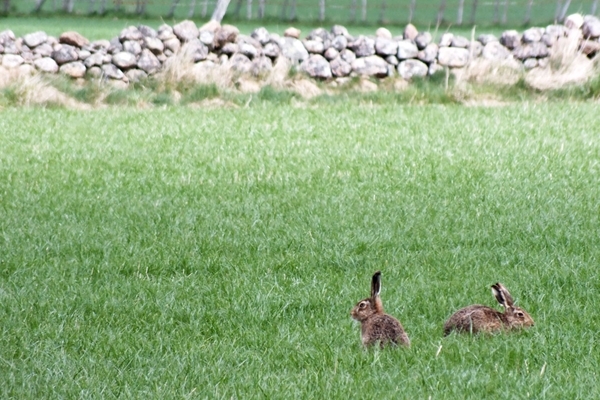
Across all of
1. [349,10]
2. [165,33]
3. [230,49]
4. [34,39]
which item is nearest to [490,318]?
[230,49]

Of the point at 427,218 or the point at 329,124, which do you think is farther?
the point at 329,124

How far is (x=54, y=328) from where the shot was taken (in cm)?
536

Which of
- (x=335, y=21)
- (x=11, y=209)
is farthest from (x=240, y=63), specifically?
(x=11, y=209)

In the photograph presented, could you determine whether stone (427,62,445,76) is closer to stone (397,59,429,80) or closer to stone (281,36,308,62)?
stone (397,59,429,80)

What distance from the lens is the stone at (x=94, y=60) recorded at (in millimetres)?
15953

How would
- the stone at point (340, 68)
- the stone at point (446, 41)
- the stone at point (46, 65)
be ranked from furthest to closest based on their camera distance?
1. the stone at point (446, 41)
2. the stone at point (340, 68)
3. the stone at point (46, 65)

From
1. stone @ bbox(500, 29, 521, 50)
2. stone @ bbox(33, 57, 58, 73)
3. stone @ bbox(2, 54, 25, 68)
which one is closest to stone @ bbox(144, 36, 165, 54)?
stone @ bbox(33, 57, 58, 73)

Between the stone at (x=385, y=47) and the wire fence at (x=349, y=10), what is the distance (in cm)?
504

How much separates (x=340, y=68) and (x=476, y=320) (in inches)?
468

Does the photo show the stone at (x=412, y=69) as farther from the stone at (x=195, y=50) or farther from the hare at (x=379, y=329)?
the hare at (x=379, y=329)

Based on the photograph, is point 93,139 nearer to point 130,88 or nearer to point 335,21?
point 130,88

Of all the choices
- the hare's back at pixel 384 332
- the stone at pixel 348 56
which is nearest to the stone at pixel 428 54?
the stone at pixel 348 56

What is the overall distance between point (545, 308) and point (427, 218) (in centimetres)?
230

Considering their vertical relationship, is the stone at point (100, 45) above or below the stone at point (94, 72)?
above
